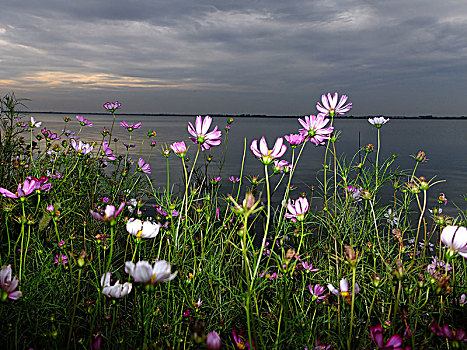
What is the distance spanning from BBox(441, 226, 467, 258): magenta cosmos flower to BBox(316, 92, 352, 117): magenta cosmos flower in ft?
2.24

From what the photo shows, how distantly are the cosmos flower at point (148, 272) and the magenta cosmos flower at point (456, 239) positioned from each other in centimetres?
64

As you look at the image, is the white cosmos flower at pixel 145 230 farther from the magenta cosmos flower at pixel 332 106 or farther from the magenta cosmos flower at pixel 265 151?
the magenta cosmos flower at pixel 332 106

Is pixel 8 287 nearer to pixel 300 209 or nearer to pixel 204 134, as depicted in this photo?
pixel 204 134

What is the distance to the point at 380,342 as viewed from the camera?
0.78 meters

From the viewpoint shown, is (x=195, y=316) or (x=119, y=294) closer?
(x=119, y=294)

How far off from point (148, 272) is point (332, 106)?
3.49 feet

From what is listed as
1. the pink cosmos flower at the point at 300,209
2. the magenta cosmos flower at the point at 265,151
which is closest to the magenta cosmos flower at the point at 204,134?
the magenta cosmos flower at the point at 265,151

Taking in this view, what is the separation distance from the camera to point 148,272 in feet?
2.26

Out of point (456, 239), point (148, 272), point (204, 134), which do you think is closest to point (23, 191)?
point (204, 134)

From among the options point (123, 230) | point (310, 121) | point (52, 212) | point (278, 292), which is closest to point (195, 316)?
point (278, 292)

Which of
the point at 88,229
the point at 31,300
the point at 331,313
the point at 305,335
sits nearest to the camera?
the point at 305,335

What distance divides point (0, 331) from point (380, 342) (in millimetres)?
1199

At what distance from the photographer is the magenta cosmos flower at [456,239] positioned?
2.80 ft

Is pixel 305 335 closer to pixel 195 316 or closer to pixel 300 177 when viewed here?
pixel 195 316
